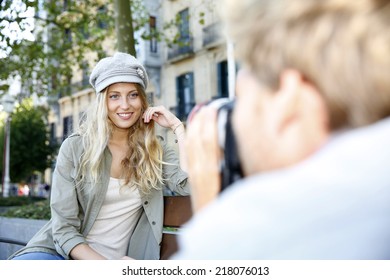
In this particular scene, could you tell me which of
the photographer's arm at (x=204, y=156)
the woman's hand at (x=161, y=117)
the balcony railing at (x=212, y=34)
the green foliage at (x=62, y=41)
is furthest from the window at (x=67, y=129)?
the green foliage at (x=62, y=41)

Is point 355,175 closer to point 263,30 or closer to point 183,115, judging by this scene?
point 263,30

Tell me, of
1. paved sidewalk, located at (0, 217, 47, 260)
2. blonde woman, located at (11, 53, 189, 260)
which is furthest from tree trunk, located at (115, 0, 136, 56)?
blonde woman, located at (11, 53, 189, 260)

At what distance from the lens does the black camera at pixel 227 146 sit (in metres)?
0.83

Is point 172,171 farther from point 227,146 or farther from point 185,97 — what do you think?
point 227,146

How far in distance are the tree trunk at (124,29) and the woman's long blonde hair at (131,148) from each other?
103 cm

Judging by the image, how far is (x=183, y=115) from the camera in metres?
1.54

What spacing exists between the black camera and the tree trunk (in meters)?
1.60

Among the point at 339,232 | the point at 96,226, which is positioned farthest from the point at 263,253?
the point at 96,226

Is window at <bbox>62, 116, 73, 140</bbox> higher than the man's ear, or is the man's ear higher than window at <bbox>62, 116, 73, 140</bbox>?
window at <bbox>62, 116, 73, 140</bbox>

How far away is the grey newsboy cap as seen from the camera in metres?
1.31

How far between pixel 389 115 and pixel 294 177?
171 millimetres

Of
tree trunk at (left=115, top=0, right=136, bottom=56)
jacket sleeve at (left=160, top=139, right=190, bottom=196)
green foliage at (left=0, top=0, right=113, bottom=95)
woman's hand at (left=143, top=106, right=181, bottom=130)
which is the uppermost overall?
green foliage at (left=0, top=0, right=113, bottom=95)

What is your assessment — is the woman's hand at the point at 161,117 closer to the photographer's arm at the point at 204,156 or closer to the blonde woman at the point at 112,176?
the blonde woman at the point at 112,176

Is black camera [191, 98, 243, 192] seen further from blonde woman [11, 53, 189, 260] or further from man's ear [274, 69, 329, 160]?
blonde woman [11, 53, 189, 260]
